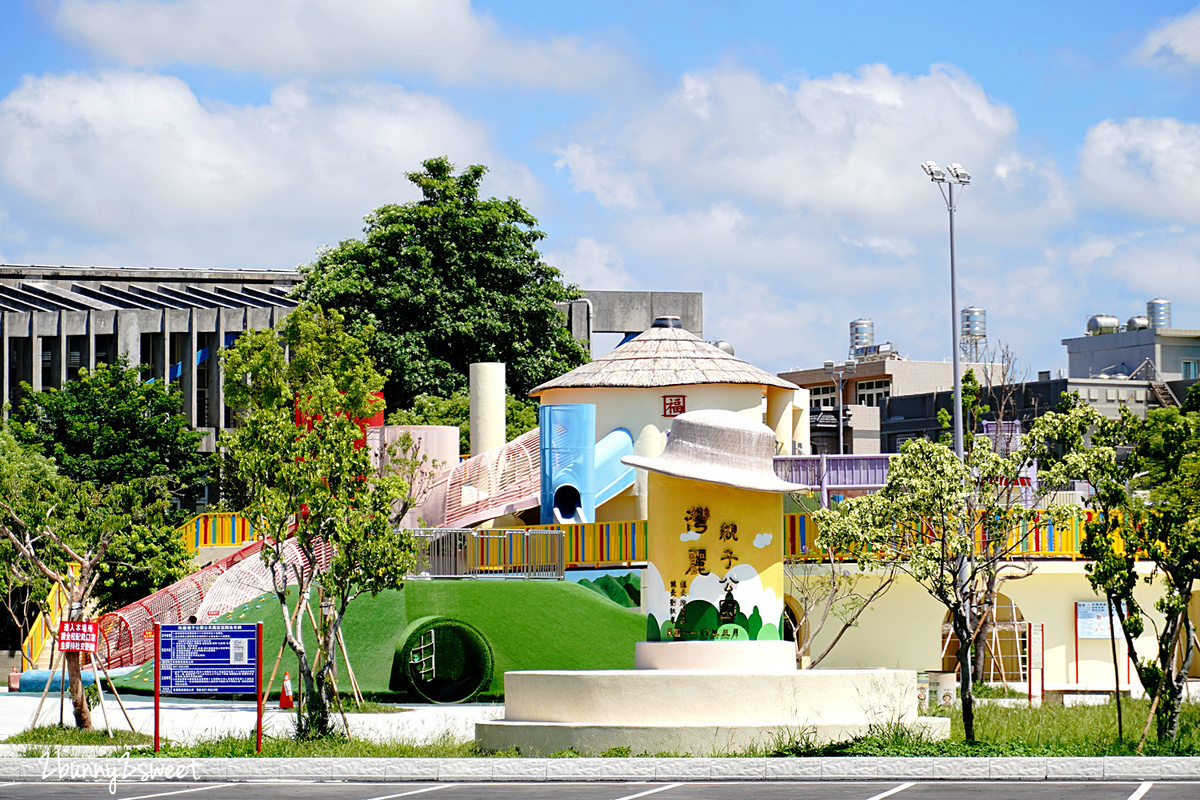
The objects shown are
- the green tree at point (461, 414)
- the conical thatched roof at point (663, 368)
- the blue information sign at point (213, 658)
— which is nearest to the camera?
the blue information sign at point (213, 658)

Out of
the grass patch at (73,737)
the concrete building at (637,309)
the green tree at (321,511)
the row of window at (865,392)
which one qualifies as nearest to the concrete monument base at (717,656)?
the green tree at (321,511)

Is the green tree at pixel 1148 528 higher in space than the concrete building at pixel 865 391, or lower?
lower

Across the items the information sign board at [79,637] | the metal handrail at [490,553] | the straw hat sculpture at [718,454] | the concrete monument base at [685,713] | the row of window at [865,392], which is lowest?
the concrete monument base at [685,713]

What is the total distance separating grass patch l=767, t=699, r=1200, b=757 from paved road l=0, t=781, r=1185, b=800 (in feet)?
4.70

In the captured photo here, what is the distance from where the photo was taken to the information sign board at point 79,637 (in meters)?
21.7

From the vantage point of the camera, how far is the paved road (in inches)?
612

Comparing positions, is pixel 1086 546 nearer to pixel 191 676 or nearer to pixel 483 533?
pixel 191 676

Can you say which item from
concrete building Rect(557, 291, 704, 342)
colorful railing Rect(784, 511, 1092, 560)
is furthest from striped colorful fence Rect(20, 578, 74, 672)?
concrete building Rect(557, 291, 704, 342)

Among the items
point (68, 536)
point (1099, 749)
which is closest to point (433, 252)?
point (68, 536)

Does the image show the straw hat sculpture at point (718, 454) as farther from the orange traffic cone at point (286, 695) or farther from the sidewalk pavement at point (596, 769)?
the orange traffic cone at point (286, 695)

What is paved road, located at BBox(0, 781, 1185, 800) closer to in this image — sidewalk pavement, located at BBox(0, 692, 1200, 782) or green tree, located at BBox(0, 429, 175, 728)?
sidewalk pavement, located at BBox(0, 692, 1200, 782)

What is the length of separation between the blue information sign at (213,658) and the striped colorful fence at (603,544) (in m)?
14.5

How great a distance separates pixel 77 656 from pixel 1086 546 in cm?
1427

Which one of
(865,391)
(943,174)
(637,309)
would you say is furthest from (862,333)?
(943,174)
